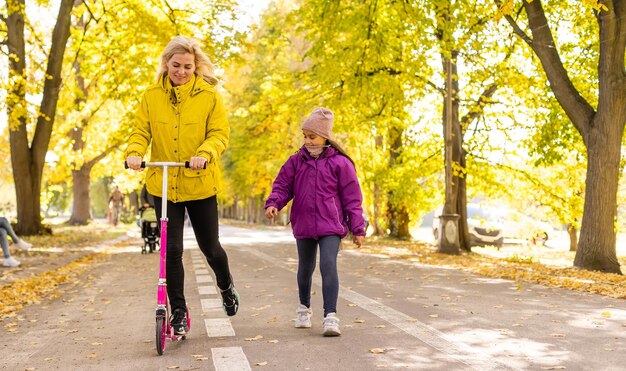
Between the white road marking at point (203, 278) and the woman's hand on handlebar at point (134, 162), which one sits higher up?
the woman's hand on handlebar at point (134, 162)

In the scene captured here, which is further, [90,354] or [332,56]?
[332,56]

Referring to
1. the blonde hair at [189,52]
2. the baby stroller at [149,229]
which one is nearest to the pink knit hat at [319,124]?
the blonde hair at [189,52]

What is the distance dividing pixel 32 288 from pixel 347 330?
5812 mm

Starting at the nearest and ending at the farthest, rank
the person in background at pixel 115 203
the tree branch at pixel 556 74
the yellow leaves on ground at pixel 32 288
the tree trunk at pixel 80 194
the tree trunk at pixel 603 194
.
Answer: the yellow leaves on ground at pixel 32 288 → the tree trunk at pixel 603 194 → the tree branch at pixel 556 74 → the tree trunk at pixel 80 194 → the person in background at pixel 115 203

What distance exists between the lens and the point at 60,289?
1132cm

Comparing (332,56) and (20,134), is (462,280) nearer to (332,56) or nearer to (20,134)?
(332,56)

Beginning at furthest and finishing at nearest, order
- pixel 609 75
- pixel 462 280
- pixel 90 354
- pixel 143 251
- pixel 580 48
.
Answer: pixel 580 48 < pixel 143 251 < pixel 609 75 < pixel 462 280 < pixel 90 354

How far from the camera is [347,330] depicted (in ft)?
22.4

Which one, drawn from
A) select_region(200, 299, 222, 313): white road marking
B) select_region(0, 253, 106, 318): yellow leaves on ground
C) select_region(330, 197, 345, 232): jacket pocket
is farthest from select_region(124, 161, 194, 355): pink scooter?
select_region(0, 253, 106, 318): yellow leaves on ground

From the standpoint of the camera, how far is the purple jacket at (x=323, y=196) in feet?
22.0

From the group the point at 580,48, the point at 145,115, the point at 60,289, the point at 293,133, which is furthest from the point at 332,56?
the point at 293,133

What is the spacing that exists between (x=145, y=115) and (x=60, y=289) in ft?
19.0

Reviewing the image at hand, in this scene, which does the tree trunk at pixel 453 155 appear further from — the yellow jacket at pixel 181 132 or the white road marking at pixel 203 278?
the yellow jacket at pixel 181 132

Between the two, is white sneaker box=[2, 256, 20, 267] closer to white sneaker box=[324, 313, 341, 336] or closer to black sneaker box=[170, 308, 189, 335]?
black sneaker box=[170, 308, 189, 335]
